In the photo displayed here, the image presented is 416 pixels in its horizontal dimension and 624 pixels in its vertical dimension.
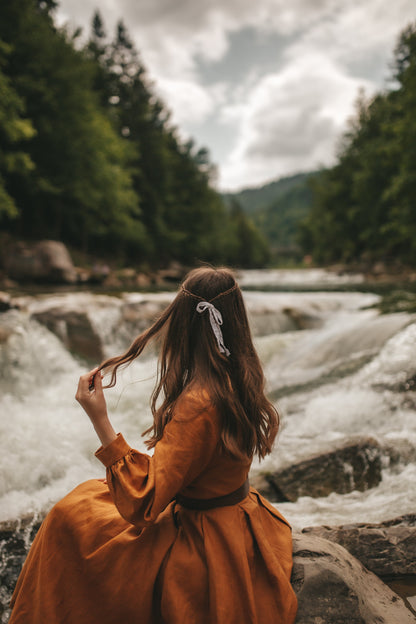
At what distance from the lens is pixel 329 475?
139 inches

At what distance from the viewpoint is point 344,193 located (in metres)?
34.0

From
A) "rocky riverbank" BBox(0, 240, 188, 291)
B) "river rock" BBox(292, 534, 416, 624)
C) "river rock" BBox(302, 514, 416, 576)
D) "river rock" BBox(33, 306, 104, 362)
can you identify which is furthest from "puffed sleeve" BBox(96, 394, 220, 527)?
"rocky riverbank" BBox(0, 240, 188, 291)

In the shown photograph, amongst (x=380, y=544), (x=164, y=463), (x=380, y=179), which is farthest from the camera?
(x=380, y=179)

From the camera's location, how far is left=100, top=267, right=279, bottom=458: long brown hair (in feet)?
5.00

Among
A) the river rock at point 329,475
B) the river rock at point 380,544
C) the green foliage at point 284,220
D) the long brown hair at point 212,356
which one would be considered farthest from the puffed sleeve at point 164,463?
the green foliage at point 284,220

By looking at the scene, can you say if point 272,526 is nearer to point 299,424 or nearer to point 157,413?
point 157,413

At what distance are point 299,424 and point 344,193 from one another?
3334cm

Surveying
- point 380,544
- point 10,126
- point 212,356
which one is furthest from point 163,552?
point 10,126

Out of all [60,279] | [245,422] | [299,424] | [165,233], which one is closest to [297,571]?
[245,422]

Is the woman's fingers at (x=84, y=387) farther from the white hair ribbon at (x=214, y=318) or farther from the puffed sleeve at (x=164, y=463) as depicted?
the white hair ribbon at (x=214, y=318)

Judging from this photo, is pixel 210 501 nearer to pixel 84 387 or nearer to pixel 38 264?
pixel 84 387

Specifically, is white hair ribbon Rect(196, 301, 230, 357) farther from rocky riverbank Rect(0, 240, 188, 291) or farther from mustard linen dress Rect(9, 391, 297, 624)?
rocky riverbank Rect(0, 240, 188, 291)

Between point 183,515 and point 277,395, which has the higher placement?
point 183,515

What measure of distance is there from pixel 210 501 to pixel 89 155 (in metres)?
21.0
